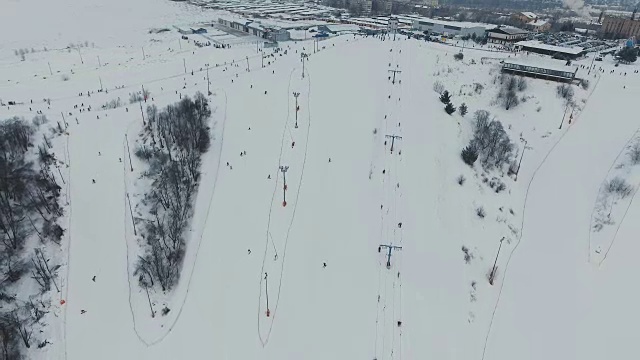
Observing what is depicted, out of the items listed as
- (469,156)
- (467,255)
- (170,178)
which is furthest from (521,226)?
(170,178)

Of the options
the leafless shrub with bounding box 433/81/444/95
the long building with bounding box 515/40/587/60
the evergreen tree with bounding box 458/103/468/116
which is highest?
the long building with bounding box 515/40/587/60

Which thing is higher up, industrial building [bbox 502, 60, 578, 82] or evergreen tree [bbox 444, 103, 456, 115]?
industrial building [bbox 502, 60, 578, 82]

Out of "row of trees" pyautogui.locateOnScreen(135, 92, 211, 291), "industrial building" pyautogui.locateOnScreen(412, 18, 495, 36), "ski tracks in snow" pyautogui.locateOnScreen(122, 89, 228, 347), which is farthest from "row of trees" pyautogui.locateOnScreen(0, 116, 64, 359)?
"industrial building" pyautogui.locateOnScreen(412, 18, 495, 36)

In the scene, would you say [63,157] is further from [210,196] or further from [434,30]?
[434,30]

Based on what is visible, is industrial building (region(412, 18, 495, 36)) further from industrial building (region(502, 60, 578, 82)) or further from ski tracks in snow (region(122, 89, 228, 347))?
ski tracks in snow (region(122, 89, 228, 347))

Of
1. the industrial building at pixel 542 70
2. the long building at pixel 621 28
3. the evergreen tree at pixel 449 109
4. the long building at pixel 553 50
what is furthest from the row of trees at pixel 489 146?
the long building at pixel 621 28

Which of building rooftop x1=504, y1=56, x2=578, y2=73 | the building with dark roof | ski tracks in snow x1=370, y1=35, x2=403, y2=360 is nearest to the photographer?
ski tracks in snow x1=370, y1=35, x2=403, y2=360

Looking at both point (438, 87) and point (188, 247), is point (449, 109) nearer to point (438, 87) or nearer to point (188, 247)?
point (438, 87)
